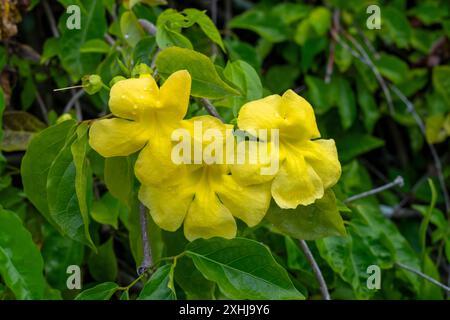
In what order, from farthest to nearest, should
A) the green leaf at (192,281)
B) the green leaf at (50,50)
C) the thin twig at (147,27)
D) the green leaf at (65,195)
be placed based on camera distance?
the green leaf at (50,50) → the thin twig at (147,27) → the green leaf at (192,281) → the green leaf at (65,195)

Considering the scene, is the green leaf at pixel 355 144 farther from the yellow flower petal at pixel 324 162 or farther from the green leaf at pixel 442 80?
the yellow flower petal at pixel 324 162

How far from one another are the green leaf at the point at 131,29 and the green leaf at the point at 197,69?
9.8 inches

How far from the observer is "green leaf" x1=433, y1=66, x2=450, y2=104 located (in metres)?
1.86

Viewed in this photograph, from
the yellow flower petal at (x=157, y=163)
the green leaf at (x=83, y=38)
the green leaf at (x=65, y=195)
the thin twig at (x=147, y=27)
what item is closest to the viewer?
the yellow flower petal at (x=157, y=163)

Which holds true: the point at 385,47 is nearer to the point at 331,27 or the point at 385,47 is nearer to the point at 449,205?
the point at 331,27

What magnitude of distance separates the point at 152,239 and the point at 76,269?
203 mm

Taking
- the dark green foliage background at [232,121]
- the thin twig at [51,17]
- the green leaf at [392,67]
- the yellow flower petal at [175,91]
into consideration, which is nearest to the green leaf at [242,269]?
the dark green foliage background at [232,121]

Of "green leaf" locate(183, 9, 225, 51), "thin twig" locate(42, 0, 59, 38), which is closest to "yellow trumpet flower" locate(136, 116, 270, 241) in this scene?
"green leaf" locate(183, 9, 225, 51)

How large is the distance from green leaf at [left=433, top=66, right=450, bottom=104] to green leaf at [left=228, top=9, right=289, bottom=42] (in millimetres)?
427

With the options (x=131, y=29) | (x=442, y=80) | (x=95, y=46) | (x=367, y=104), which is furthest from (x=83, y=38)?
(x=442, y=80)

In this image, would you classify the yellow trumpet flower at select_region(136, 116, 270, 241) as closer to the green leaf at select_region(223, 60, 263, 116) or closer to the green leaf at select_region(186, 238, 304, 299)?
the green leaf at select_region(186, 238, 304, 299)

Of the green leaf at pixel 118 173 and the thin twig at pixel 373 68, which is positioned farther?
the thin twig at pixel 373 68

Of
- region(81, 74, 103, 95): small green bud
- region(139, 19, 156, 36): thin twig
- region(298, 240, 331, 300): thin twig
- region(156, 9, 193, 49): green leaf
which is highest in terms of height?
region(156, 9, 193, 49): green leaf

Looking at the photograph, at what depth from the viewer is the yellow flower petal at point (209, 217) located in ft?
3.14
